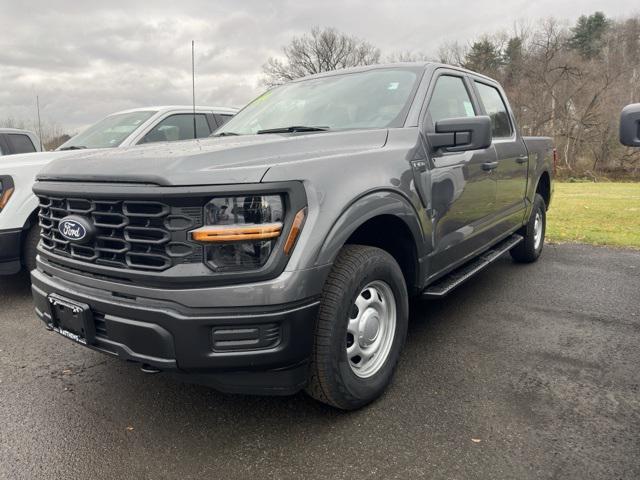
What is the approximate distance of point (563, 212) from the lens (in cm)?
1116

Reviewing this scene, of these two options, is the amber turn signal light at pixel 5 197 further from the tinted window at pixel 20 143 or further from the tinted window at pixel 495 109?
the tinted window at pixel 495 109

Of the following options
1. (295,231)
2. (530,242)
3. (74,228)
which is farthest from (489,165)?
(74,228)

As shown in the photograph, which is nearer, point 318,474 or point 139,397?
point 318,474

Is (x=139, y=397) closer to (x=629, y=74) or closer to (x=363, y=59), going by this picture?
(x=629, y=74)

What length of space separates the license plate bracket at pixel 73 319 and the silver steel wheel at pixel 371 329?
1.24 metres

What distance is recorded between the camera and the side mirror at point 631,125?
2229mm

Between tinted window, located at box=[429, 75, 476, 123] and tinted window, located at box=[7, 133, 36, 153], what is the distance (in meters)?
6.48

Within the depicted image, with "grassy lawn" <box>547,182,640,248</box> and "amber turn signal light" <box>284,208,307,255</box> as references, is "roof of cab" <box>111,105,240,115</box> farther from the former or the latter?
"grassy lawn" <box>547,182,640,248</box>

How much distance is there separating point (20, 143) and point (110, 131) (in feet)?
8.59

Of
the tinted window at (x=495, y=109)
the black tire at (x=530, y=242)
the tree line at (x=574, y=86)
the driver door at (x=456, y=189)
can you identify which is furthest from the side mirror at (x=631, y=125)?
the tree line at (x=574, y=86)

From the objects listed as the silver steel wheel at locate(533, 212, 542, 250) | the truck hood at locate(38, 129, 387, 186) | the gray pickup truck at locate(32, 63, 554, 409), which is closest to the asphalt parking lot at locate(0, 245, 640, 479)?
the gray pickup truck at locate(32, 63, 554, 409)

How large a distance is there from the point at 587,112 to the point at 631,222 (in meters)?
32.3

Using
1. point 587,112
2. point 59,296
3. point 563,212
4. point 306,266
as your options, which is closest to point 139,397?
point 59,296

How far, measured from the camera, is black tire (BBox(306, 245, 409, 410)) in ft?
7.65
